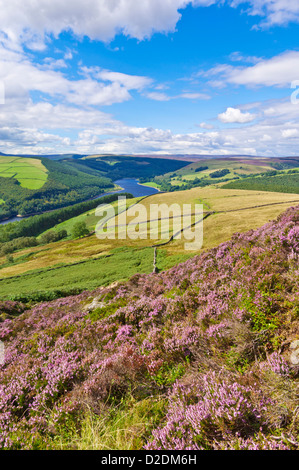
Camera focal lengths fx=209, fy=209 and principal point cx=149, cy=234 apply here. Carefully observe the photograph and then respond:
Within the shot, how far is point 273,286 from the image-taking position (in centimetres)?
614

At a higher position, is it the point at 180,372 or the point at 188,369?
the point at 188,369

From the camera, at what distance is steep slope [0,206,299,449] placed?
3.25 m

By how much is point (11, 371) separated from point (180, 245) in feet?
146

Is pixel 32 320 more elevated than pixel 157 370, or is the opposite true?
pixel 157 370

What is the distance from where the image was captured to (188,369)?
4.93m

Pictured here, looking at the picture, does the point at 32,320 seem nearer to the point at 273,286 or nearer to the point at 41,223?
the point at 273,286

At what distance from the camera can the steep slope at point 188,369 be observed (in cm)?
325
